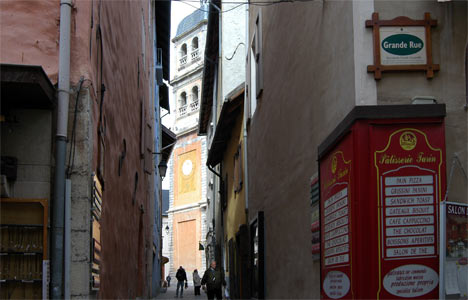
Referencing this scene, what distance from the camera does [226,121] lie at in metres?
18.3

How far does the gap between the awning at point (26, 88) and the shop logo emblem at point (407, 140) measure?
10.7 ft

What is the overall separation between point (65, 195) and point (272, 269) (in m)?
5.09

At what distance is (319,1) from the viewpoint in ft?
24.6

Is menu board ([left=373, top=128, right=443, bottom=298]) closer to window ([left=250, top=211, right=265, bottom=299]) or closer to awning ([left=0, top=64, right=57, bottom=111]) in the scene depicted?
awning ([left=0, top=64, right=57, bottom=111])

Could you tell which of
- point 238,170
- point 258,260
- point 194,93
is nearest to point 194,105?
point 194,93

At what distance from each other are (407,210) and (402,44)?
140cm

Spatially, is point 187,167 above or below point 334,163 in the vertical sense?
above

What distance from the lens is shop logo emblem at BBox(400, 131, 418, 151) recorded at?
571 centimetres

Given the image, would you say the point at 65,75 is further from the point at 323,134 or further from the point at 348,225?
the point at 348,225

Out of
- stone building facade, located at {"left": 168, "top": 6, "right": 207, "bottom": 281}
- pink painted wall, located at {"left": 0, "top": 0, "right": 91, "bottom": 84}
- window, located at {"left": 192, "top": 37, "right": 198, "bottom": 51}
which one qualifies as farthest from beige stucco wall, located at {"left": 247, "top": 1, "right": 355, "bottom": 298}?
window, located at {"left": 192, "top": 37, "right": 198, "bottom": 51}

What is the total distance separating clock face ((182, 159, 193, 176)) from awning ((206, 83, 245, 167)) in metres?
31.3

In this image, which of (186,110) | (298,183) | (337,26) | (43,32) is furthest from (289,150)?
(186,110)

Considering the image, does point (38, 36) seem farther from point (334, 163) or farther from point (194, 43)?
point (194, 43)

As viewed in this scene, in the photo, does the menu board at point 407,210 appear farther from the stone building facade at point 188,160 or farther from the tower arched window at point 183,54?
the tower arched window at point 183,54
